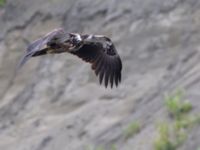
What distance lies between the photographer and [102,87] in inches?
710

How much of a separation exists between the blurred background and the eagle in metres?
3.00

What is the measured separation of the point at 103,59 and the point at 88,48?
0.99ft

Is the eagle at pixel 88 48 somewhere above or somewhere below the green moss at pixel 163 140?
below

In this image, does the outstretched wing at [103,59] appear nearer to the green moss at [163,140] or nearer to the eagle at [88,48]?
the eagle at [88,48]

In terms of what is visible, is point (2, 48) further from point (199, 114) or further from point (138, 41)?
point (199, 114)

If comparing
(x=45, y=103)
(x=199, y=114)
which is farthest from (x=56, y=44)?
(x=45, y=103)

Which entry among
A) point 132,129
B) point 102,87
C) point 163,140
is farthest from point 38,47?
point 102,87

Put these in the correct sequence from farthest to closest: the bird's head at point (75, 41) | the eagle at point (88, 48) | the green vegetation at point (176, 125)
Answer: the green vegetation at point (176, 125), the bird's head at point (75, 41), the eagle at point (88, 48)

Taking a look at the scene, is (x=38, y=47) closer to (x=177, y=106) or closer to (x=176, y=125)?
(x=176, y=125)

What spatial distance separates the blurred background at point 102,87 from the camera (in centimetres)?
1662

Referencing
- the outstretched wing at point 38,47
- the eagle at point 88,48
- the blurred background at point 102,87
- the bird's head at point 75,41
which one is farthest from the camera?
the blurred background at point 102,87

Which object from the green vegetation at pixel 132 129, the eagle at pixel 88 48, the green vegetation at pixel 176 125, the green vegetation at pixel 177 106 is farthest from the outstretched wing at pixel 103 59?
the green vegetation at pixel 132 129

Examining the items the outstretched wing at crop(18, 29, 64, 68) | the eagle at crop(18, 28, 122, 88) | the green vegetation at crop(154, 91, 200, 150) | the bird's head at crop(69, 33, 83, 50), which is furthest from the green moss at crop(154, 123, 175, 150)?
the outstretched wing at crop(18, 29, 64, 68)

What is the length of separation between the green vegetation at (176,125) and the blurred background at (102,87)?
0.01m
